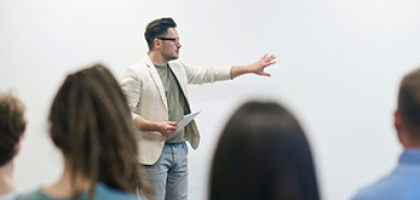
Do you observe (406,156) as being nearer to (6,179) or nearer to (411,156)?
(411,156)

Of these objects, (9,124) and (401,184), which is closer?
(401,184)

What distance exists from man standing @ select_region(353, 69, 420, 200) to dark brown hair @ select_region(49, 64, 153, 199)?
0.56m

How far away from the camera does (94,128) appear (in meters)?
0.74

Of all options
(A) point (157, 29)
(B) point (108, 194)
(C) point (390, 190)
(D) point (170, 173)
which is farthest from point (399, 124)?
(A) point (157, 29)

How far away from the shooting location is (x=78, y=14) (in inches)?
105

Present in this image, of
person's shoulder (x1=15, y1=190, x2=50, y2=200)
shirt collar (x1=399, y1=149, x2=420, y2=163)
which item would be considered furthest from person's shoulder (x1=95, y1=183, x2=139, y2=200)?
shirt collar (x1=399, y1=149, x2=420, y2=163)

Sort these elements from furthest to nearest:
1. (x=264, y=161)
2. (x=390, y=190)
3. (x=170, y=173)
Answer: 1. (x=170, y=173)
2. (x=390, y=190)
3. (x=264, y=161)

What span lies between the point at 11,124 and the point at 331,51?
223 centimetres

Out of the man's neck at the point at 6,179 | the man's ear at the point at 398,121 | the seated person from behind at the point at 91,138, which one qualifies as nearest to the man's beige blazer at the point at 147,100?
the man's neck at the point at 6,179

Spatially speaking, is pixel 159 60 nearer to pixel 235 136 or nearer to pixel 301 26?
pixel 301 26

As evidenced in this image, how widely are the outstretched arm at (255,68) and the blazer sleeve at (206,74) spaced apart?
4 centimetres

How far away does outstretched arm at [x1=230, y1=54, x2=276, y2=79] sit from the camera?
233 cm

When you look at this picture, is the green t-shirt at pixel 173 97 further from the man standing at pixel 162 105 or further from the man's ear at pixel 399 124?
the man's ear at pixel 399 124

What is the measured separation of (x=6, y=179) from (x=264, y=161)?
2.49ft
